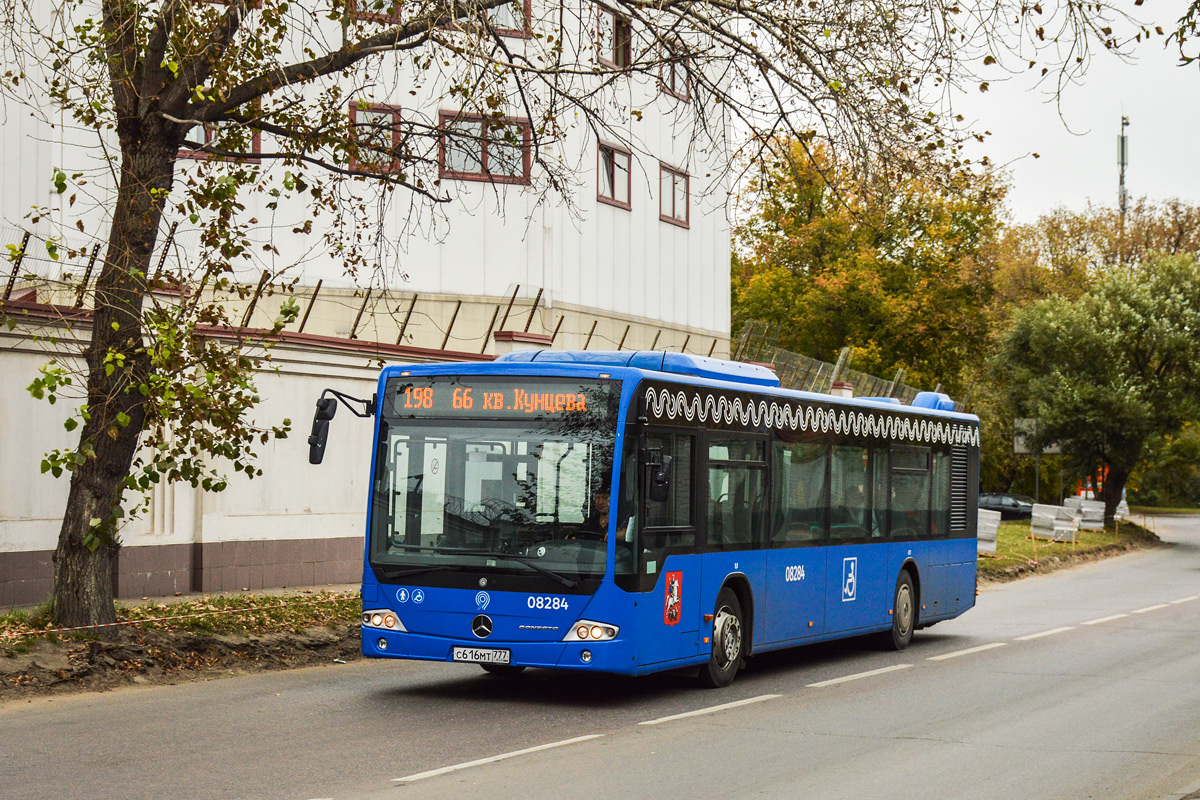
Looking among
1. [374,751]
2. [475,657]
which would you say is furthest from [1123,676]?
[374,751]

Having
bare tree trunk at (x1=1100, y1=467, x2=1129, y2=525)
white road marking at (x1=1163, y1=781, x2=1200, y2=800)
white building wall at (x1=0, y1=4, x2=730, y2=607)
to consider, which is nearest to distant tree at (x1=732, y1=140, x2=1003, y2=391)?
bare tree trunk at (x1=1100, y1=467, x2=1129, y2=525)

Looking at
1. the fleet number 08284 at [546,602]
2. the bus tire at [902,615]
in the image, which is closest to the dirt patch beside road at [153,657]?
the fleet number 08284 at [546,602]

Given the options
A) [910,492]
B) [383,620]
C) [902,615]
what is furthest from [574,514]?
[902,615]

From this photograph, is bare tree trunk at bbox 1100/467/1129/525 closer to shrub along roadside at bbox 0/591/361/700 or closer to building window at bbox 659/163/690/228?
building window at bbox 659/163/690/228

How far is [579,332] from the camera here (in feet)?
91.1

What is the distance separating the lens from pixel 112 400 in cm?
1271

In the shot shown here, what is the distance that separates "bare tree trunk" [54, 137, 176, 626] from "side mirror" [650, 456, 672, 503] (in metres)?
4.73

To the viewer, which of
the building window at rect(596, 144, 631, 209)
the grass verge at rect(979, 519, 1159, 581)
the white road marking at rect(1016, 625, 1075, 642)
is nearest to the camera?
the white road marking at rect(1016, 625, 1075, 642)

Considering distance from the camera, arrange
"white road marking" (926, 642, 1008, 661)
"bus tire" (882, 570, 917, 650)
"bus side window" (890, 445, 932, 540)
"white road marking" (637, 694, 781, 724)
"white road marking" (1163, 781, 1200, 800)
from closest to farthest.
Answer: "white road marking" (1163, 781, 1200, 800) → "white road marking" (637, 694, 781, 724) → "white road marking" (926, 642, 1008, 661) → "bus side window" (890, 445, 932, 540) → "bus tire" (882, 570, 917, 650)

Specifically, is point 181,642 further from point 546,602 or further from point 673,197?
point 673,197

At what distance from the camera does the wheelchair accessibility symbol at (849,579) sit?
15.4m

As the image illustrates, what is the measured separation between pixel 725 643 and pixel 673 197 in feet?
63.7

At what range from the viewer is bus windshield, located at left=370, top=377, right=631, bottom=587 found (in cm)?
1140

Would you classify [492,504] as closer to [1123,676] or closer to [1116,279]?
[1123,676]
